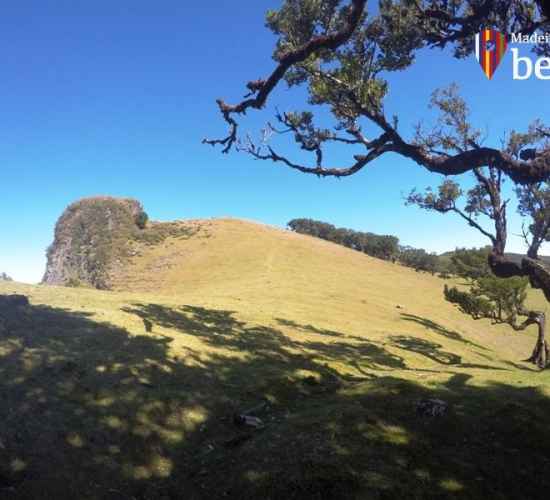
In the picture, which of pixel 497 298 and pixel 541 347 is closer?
pixel 541 347

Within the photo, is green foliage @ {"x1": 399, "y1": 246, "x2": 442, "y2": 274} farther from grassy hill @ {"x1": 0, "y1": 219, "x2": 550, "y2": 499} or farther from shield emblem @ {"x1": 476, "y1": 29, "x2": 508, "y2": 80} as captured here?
shield emblem @ {"x1": 476, "y1": 29, "x2": 508, "y2": 80}

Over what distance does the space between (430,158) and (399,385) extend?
565 centimetres

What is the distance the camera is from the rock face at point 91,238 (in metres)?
61.9

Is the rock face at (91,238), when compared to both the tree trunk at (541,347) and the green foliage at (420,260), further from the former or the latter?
the tree trunk at (541,347)

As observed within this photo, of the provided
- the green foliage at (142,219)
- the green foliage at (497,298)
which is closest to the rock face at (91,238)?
the green foliage at (142,219)

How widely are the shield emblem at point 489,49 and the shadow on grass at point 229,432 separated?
9237 millimetres

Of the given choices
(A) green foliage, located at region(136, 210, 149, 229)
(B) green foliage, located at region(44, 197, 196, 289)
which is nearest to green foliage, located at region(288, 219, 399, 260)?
(B) green foliage, located at region(44, 197, 196, 289)

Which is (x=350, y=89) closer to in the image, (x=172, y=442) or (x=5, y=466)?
(x=172, y=442)

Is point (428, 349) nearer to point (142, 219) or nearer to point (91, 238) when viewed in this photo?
point (142, 219)

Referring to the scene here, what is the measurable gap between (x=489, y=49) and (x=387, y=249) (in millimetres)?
74635

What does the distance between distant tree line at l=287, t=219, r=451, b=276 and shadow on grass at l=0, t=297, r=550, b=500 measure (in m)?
66.3

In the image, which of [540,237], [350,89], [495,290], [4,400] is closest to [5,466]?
[4,400]

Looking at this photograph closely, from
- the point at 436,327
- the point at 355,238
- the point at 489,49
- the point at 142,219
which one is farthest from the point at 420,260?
the point at 489,49

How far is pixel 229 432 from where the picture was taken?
7.60 meters
